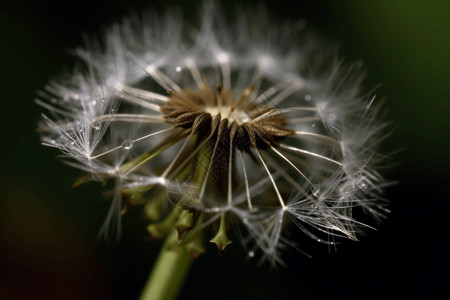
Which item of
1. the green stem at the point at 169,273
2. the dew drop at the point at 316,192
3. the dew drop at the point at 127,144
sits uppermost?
the dew drop at the point at 127,144

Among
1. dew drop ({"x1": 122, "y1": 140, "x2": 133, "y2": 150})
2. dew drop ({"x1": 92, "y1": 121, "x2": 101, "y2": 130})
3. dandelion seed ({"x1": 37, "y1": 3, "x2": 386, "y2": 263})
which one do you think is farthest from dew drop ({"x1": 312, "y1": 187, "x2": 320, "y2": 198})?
dew drop ({"x1": 92, "y1": 121, "x2": 101, "y2": 130})

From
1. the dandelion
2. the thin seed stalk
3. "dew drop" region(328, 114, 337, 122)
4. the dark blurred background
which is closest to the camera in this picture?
the dandelion

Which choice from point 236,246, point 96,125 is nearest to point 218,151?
point 96,125

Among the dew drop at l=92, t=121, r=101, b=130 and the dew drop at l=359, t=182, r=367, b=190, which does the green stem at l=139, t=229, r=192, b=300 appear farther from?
the dew drop at l=359, t=182, r=367, b=190

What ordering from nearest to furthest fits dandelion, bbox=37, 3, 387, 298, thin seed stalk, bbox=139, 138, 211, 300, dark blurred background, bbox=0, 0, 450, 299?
dandelion, bbox=37, 3, 387, 298, thin seed stalk, bbox=139, 138, 211, 300, dark blurred background, bbox=0, 0, 450, 299

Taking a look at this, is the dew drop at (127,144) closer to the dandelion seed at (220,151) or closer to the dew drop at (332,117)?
the dandelion seed at (220,151)

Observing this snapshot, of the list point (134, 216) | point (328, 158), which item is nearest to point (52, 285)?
point (134, 216)

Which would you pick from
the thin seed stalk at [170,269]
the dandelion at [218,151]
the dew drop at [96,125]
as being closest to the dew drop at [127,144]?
the dandelion at [218,151]
